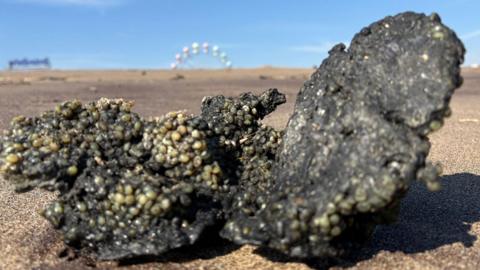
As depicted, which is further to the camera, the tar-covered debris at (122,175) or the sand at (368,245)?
the sand at (368,245)

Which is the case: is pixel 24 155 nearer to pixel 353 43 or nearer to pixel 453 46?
pixel 353 43

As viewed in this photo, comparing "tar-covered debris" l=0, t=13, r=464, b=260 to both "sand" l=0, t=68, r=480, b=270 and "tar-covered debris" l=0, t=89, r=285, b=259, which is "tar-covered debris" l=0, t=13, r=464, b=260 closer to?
"tar-covered debris" l=0, t=89, r=285, b=259

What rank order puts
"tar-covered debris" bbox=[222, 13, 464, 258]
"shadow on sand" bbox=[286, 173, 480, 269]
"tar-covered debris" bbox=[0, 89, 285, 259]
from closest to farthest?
1. "tar-covered debris" bbox=[222, 13, 464, 258]
2. "tar-covered debris" bbox=[0, 89, 285, 259]
3. "shadow on sand" bbox=[286, 173, 480, 269]

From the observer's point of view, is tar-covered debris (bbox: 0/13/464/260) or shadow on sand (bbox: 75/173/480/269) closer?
tar-covered debris (bbox: 0/13/464/260)

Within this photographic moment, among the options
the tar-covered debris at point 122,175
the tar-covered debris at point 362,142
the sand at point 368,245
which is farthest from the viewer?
the sand at point 368,245

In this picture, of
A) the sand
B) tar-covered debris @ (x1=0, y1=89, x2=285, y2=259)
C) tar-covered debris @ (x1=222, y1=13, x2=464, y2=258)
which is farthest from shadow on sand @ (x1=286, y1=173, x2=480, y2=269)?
tar-covered debris @ (x1=0, y1=89, x2=285, y2=259)

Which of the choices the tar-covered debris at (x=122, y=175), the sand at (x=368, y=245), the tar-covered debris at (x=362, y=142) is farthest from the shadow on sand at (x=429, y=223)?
the tar-covered debris at (x=122, y=175)

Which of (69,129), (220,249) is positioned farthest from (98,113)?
(220,249)

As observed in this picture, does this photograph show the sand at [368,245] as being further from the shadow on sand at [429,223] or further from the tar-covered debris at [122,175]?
the tar-covered debris at [122,175]
